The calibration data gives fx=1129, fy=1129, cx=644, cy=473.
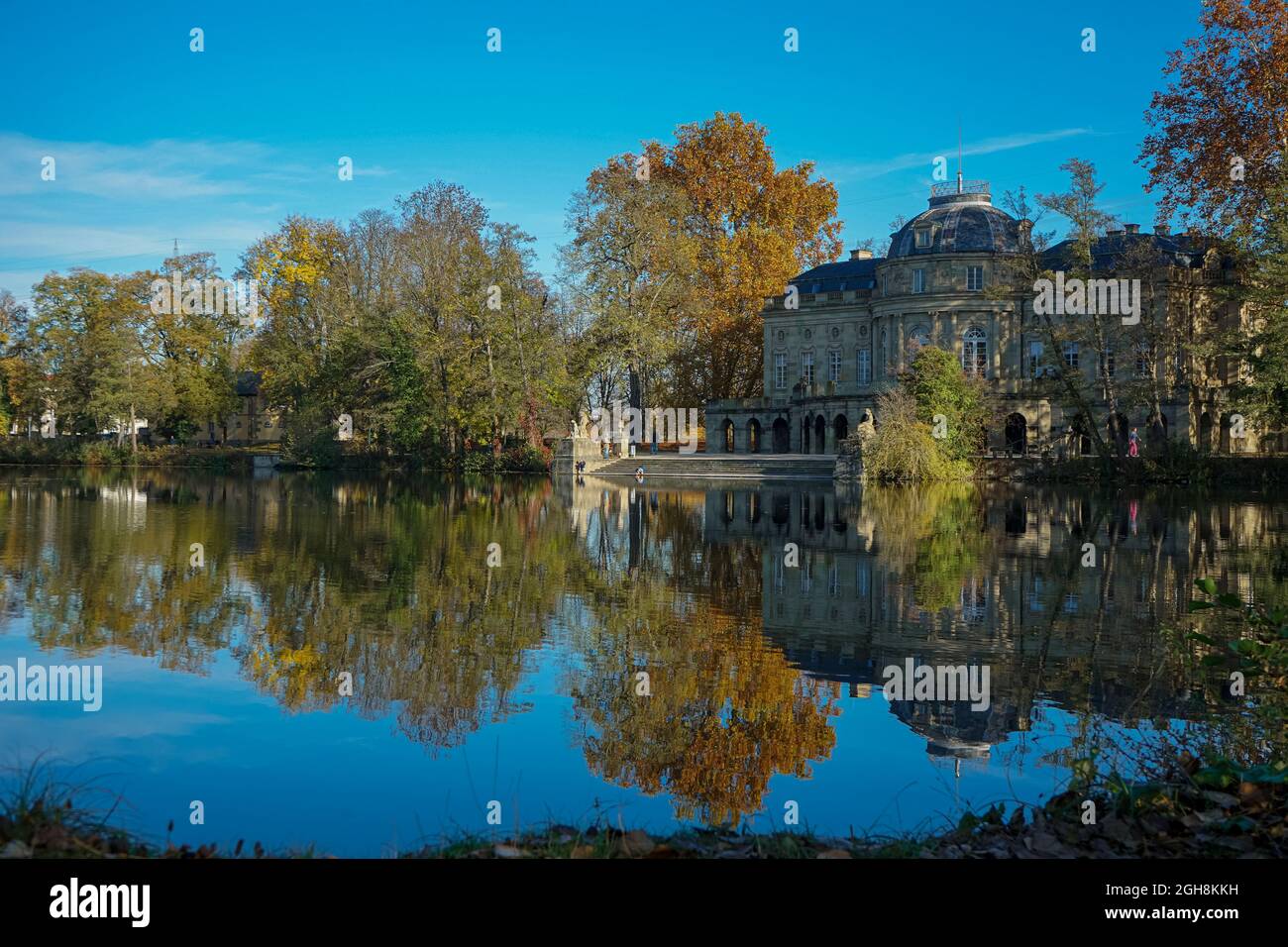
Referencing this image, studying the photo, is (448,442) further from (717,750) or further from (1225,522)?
(717,750)

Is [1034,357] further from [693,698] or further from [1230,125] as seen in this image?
[693,698]

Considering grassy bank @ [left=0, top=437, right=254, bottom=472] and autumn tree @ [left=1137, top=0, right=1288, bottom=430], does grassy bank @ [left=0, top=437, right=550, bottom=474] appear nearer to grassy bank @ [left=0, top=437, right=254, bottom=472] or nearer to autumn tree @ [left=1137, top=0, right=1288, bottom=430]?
grassy bank @ [left=0, top=437, right=254, bottom=472]

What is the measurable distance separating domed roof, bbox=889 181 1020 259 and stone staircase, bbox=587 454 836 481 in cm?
1272

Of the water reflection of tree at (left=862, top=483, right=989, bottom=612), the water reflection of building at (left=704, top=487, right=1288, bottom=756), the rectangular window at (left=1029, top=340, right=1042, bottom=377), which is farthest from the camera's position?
the rectangular window at (left=1029, top=340, right=1042, bottom=377)

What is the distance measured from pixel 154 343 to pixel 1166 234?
51.9 meters

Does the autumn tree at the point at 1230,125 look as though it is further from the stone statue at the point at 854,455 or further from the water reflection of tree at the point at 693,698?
the water reflection of tree at the point at 693,698

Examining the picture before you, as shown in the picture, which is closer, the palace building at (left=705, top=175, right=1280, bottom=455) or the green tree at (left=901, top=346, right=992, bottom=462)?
the green tree at (left=901, top=346, right=992, bottom=462)

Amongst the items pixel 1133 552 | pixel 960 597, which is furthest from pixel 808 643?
pixel 1133 552

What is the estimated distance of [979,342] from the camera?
54.0 meters

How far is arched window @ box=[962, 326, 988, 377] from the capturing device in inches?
2122

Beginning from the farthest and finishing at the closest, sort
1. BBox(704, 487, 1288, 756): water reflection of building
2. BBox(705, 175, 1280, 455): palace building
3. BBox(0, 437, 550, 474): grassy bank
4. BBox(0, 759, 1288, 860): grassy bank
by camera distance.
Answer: BBox(0, 437, 550, 474): grassy bank
BBox(705, 175, 1280, 455): palace building
BBox(704, 487, 1288, 756): water reflection of building
BBox(0, 759, 1288, 860): grassy bank

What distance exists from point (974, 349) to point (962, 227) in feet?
19.0

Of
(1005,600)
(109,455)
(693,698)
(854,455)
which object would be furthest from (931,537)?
(109,455)

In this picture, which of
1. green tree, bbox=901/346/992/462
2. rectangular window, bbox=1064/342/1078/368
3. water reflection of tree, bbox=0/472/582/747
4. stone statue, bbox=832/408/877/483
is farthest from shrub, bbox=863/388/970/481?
water reflection of tree, bbox=0/472/582/747
